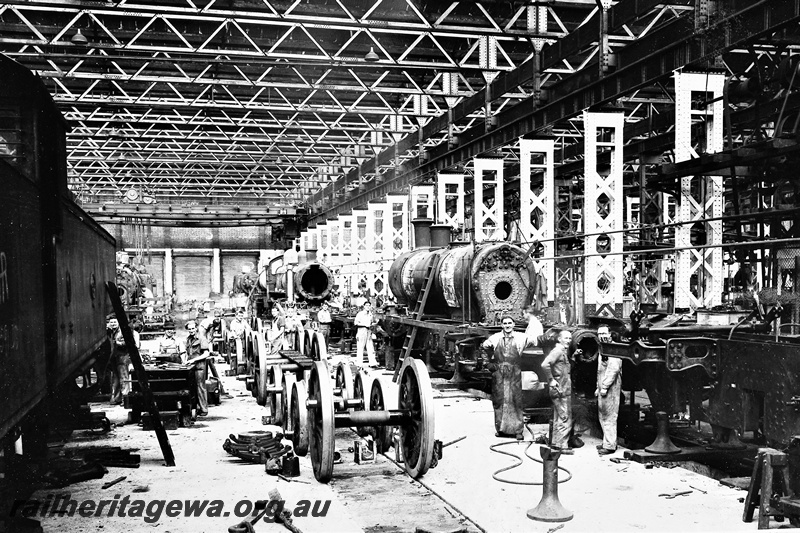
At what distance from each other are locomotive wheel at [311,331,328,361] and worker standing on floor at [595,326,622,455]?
4.60 meters

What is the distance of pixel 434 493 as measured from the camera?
328 inches

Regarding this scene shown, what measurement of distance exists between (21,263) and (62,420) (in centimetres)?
591

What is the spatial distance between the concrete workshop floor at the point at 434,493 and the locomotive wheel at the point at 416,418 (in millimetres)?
322

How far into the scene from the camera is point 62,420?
10.6m

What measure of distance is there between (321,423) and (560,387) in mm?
3569

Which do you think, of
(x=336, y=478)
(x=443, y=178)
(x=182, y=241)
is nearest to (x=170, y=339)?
(x=336, y=478)

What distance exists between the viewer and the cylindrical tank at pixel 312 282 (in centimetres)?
2356

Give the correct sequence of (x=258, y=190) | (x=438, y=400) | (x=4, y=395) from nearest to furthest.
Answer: (x=4, y=395)
(x=438, y=400)
(x=258, y=190)

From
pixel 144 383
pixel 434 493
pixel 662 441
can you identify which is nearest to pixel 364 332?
pixel 144 383

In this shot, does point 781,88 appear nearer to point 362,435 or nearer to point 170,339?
point 362,435

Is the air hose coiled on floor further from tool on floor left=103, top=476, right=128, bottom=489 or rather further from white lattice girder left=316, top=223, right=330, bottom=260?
white lattice girder left=316, top=223, right=330, bottom=260

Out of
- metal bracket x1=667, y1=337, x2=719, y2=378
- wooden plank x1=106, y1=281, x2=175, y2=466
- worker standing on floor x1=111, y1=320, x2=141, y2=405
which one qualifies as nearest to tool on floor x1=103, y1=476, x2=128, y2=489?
wooden plank x1=106, y1=281, x2=175, y2=466

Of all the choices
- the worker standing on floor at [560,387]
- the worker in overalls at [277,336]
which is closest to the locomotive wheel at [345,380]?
the worker standing on floor at [560,387]

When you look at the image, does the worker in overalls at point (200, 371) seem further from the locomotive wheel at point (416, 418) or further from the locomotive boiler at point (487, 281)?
the locomotive wheel at point (416, 418)
